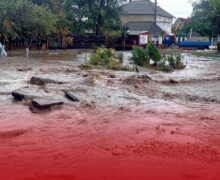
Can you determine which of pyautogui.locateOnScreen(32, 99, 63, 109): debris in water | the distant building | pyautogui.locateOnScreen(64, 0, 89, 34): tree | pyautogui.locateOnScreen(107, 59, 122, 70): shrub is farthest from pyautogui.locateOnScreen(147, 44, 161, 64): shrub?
the distant building

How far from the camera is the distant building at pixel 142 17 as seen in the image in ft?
217

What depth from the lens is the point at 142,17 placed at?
7181 cm

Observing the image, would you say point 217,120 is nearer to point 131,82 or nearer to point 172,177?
point 172,177

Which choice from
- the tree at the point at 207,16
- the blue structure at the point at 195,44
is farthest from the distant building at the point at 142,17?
the blue structure at the point at 195,44

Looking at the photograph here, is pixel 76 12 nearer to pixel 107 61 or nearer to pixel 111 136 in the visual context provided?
pixel 107 61

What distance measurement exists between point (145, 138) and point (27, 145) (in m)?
1.98

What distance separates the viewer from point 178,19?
91.1 meters

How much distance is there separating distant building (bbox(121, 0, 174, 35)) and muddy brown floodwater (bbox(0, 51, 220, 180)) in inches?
2115

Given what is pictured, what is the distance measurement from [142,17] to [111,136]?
6641 cm

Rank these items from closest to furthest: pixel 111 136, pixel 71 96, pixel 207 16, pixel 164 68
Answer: pixel 111 136, pixel 71 96, pixel 164 68, pixel 207 16

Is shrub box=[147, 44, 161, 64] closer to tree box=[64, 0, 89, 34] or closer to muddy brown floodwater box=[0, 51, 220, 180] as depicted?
muddy brown floodwater box=[0, 51, 220, 180]

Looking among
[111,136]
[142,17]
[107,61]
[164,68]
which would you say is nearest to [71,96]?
[111,136]

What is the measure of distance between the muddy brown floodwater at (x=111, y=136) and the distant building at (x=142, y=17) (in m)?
53.7

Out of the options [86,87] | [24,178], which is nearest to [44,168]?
[24,178]
